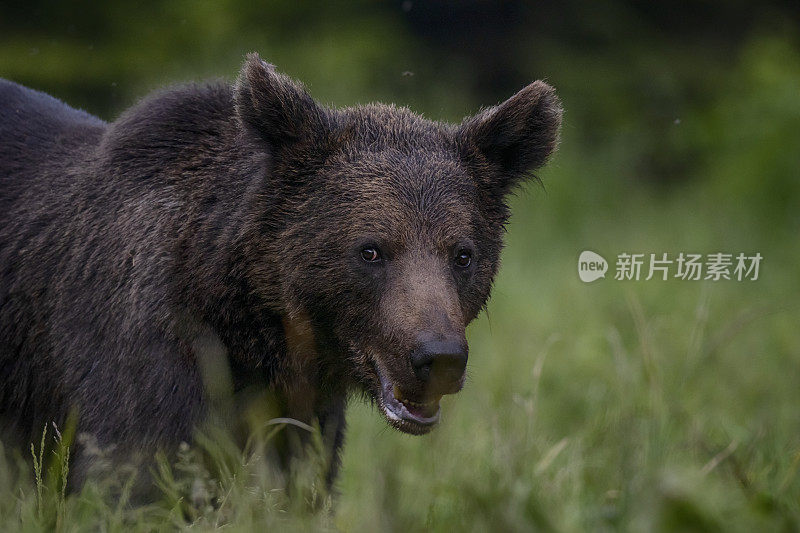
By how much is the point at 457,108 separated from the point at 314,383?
9.59 m

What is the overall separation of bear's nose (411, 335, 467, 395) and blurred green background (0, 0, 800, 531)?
0.23 metres

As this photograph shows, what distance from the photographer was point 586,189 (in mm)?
12547

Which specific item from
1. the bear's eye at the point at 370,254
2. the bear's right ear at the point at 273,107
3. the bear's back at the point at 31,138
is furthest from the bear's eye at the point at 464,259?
the bear's back at the point at 31,138

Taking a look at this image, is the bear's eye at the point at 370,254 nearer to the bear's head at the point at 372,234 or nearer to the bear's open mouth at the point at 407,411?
the bear's head at the point at 372,234

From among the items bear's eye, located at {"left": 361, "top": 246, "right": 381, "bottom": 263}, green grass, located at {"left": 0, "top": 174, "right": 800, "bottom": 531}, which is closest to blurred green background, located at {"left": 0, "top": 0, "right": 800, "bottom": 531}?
green grass, located at {"left": 0, "top": 174, "right": 800, "bottom": 531}

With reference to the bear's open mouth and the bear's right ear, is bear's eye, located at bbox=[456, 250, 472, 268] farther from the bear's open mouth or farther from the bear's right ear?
the bear's right ear

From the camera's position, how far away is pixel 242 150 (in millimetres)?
4117

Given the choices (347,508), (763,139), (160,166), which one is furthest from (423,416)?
(763,139)

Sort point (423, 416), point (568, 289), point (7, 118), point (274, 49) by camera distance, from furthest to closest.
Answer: point (274, 49)
point (568, 289)
point (7, 118)
point (423, 416)

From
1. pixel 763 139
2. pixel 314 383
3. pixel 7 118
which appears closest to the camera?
pixel 314 383

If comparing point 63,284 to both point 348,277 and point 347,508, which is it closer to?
point 348,277

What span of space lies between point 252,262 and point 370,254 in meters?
0.45

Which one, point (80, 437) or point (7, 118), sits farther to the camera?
point (7, 118)

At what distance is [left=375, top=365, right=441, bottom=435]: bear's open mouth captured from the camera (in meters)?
3.72
